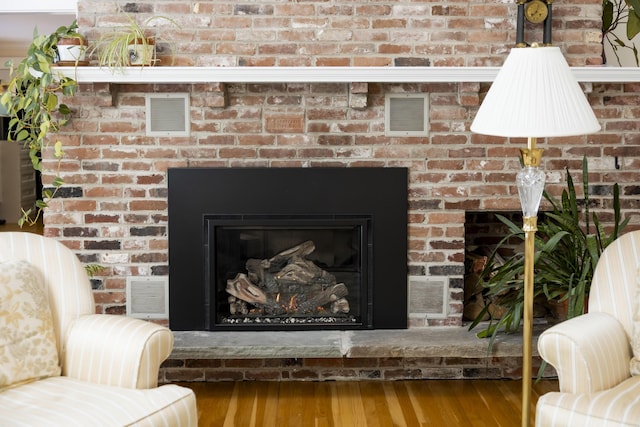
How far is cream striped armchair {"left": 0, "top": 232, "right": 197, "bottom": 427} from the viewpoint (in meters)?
2.30

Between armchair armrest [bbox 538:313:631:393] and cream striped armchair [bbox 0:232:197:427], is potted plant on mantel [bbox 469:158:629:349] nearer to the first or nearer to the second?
armchair armrest [bbox 538:313:631:393]

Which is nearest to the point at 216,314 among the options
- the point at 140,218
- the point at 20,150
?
the point at 140,218

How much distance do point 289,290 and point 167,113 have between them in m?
1.07

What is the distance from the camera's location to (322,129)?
3822 mm

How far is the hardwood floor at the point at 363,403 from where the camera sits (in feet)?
11.2

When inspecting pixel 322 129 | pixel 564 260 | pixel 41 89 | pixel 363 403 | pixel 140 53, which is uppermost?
pixel 140 53

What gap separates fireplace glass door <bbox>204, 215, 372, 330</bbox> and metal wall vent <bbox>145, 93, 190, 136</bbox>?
0.56 meters

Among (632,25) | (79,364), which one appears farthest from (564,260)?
(79,364)

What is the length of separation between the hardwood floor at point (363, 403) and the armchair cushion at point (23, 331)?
98cm

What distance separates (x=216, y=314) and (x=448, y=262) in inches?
46.7

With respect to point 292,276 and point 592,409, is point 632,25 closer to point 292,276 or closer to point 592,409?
point 292,276

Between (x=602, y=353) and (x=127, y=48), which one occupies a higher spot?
(x=127, y=48)

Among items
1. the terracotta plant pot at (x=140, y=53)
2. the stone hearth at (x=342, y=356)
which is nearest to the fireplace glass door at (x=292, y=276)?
the stone hearth at (x=342, y=356)

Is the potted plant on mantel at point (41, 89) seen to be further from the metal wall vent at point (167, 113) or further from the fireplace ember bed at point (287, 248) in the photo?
the fireplace ember bed at point (287, 248)
